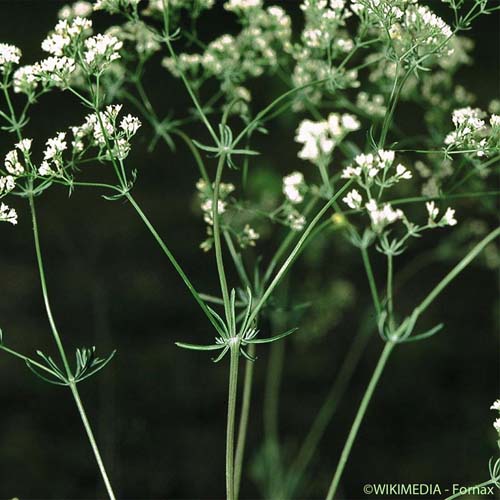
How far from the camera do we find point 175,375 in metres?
3.90

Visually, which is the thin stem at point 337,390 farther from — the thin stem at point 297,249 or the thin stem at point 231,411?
the thin stem at point 297,249

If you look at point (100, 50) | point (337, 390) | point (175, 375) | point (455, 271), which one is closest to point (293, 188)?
point (455, 271)

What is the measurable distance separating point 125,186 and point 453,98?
1149 millimetres

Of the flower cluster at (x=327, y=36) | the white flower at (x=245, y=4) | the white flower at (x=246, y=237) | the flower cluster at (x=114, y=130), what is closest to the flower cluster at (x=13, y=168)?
the flower cluster at (x=114, y=130)

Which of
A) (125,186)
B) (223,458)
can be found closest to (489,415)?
(223,458)

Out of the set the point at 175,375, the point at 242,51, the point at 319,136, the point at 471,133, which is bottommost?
the point at 471,133

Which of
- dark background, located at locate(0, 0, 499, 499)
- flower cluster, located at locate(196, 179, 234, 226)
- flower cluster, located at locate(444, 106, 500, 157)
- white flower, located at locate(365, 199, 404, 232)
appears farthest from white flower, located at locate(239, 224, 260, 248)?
dark background, located at locate(0, 0, 499, 499)

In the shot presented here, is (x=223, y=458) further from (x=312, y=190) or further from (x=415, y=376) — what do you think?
Result: (x=312, y=190)

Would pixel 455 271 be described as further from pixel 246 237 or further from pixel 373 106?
pixel 373 106

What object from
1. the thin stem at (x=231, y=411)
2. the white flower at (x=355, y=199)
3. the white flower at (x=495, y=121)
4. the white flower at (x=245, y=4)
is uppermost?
the white flower at (x=245, y=4)

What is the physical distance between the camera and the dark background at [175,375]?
11.1 ft

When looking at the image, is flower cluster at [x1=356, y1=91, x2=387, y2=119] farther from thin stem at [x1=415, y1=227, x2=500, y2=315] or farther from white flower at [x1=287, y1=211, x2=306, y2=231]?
thin stem at [x1=415, y1=227, x2=500, y2=315]

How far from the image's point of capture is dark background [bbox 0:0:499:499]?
11.1ft

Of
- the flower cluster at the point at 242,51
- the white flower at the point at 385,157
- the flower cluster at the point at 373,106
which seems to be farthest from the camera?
the flower cluster at the point at 373,106
